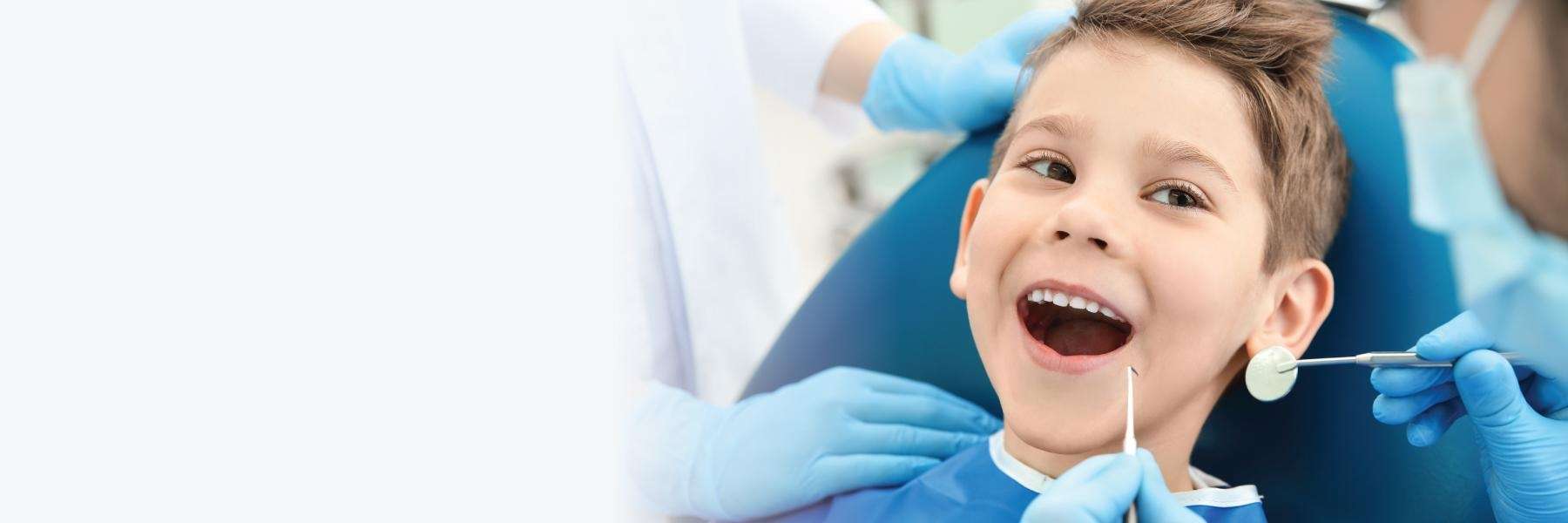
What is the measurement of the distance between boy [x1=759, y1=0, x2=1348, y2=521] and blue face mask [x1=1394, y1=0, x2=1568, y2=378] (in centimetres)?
33

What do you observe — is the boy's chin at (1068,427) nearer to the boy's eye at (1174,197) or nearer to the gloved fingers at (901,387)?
the boy's eye at (1174,197)

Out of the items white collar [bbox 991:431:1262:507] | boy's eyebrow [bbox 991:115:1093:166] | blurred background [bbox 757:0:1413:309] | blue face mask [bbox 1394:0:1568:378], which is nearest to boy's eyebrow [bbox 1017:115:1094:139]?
boy's eyebrow [bbox 991:115:1093:166]

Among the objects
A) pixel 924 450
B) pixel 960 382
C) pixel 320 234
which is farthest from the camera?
pixel 960 382

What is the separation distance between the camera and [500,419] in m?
0.89

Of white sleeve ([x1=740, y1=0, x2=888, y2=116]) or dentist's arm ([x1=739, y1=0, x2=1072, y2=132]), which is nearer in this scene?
dentist's arm ([x1=739, y1=0, x2=1072, y2=132])

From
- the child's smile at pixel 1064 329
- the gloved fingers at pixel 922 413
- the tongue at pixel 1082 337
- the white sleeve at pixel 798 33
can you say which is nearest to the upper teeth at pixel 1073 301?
the child's smile at pixel 1064 329

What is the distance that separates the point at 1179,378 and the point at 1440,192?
0.47 metres

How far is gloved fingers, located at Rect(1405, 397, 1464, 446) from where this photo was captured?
1117 millimetres

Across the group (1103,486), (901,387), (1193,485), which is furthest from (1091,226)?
(901,387)

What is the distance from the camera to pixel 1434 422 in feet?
3.68

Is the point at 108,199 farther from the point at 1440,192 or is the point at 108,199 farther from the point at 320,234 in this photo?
the point at 1440,192

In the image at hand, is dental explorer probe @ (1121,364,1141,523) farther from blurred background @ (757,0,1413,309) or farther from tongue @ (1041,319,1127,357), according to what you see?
blurred background @ (757,0,1413,309)

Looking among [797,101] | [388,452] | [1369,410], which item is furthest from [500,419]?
[797,101]

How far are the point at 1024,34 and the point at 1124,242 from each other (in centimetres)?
55
